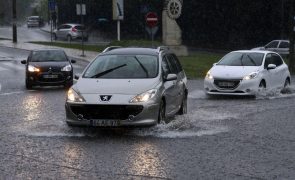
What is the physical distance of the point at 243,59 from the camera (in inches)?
804

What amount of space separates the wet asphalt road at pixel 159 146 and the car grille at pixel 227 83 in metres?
1.96

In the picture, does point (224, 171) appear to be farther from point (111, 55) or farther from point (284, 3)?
point (284, 3)

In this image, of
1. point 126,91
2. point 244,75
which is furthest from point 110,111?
point 244,75

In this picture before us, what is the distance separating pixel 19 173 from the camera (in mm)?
8484

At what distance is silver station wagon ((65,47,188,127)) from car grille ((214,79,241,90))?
5.18 m

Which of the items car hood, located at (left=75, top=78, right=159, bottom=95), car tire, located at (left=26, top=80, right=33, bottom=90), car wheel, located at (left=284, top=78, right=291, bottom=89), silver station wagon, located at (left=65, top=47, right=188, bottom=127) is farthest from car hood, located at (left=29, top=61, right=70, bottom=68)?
car hood, located at (left=75, top=78, right=159, bottom=95)

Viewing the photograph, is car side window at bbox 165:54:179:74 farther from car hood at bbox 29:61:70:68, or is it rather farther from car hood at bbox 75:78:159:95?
car hood at bbox 29:61:70:68

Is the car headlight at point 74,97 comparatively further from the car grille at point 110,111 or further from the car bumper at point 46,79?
the car bumper at point 46,79

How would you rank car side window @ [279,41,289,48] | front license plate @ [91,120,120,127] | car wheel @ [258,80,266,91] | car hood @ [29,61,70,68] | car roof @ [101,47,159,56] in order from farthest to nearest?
car side window @ [279,41,289,48]
car hood @ [29,61,70,68]
car wheel @ [258,80,266,91]
car roof @ [101,47,159,56]
front license plate @ [91,120,120,127]

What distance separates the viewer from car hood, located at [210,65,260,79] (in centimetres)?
1897

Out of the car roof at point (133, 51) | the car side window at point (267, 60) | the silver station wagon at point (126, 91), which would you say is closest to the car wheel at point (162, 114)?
the silver station wagon at point (126, 91)

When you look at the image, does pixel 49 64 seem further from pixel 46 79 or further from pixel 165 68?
pixel 165 68

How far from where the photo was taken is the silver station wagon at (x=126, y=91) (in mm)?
11508

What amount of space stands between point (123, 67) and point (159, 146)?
2.84 metres
